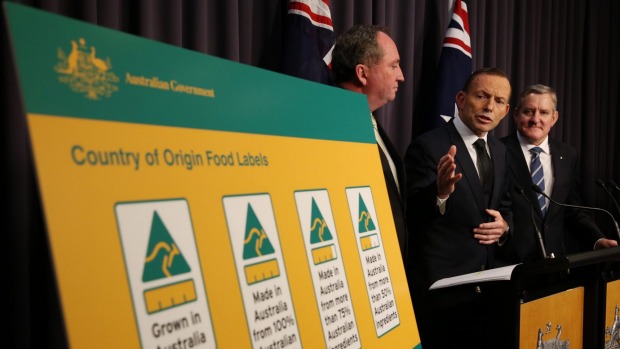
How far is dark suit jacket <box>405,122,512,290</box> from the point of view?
7.79 feet

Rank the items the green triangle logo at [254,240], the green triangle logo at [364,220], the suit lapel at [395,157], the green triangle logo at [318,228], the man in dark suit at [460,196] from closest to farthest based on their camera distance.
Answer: the green triangle logo at [254,240] < the green triangle logo at [318,228] < the green triangle logo at [364,220] < the suit lapel at [395,157] < the man in dark suit at [460,196]

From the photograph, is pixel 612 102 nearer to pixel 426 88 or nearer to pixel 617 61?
pixel 617 61

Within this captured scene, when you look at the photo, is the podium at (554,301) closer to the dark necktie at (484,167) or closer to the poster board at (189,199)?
the dark necktie at (484,167)

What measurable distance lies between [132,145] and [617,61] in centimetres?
501

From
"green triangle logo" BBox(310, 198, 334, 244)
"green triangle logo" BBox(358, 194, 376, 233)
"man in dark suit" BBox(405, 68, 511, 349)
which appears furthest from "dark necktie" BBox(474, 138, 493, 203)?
"green triangle logo" BBox(310, 198, 334, 244)

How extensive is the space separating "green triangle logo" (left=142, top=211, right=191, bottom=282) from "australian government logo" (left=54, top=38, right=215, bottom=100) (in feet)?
0.61

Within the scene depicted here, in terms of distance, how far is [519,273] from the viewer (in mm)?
1720

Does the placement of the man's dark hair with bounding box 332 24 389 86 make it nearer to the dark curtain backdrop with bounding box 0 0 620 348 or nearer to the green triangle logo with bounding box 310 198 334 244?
the dark curtain backdrop with bounding box 0 0 620 348

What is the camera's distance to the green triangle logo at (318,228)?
1.17 meters

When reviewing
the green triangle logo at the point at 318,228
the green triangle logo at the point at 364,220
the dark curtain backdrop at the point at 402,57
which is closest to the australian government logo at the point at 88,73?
the green triangle logo at the point at 318,228

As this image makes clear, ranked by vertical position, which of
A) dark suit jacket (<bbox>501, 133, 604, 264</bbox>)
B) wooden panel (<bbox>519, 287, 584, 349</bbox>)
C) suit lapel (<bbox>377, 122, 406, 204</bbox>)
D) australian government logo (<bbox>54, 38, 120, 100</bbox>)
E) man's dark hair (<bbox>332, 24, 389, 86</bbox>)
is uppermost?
man's dark hair (<bbox>332, 24, 389, 86</bbox>)

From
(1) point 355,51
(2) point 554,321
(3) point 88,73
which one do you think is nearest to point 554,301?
(2) point 554,321

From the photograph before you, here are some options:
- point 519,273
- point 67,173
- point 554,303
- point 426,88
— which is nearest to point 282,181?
point 67,173

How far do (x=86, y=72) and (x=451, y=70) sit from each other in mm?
2666
